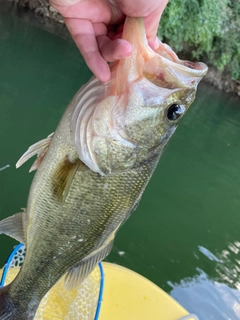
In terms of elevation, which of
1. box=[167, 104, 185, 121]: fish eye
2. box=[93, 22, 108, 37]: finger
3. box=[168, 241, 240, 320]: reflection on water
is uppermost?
box=[93, 22, 108, 37]: finger

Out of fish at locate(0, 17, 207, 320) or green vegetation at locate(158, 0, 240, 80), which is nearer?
fish at locate(0, 17, 207, 320)

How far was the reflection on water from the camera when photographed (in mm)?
4332

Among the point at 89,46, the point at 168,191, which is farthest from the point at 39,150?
the point at 168,191

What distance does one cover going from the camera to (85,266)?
1869mm

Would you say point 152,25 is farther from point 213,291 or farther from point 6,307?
point 213,291

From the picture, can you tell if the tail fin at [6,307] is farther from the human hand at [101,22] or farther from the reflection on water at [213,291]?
the reflection on water at [213,291]

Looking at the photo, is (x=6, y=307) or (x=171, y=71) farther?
(x=6, y=307)

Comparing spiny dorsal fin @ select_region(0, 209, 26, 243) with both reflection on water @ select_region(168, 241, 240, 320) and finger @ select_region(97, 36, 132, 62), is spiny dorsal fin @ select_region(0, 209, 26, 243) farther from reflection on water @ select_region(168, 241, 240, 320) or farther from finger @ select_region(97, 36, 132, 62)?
reflection on water @ select_region(168, 241, 240, 320)

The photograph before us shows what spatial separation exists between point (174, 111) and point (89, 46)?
Answer: 471 millimetres

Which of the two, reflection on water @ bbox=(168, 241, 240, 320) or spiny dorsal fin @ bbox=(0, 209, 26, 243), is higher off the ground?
spiny dorsal fin @ bbox=(0, 209, 26, 243)

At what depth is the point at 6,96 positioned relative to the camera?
682 cm

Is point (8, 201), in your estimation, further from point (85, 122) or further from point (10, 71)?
point (10, 71)

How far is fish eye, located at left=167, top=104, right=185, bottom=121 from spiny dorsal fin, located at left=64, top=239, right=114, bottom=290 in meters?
0.69

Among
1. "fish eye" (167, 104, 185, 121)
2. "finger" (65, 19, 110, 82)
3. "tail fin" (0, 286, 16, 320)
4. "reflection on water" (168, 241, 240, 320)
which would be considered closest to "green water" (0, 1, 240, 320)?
"reflection on water" (168, 241, 240, 320)
